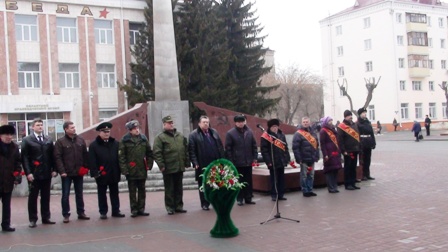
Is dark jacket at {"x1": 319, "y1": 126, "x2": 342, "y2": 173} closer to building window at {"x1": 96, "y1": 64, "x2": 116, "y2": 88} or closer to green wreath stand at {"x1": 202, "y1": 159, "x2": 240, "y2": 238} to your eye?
green wreath stand at {"x1": 202, "y1": 159, "x2": 240, "y2": 238}

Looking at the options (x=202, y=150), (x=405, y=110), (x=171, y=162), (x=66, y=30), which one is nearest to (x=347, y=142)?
(x=202, y=150)

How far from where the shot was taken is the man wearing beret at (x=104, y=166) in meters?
9.23

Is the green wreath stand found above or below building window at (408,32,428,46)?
below

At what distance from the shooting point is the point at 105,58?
123ft

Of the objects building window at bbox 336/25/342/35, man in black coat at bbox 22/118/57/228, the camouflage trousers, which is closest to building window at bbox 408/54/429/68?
building window at bbox 336/25/342/35

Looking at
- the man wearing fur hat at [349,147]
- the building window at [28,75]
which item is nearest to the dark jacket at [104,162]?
the man wearing fur hat at [349,147]

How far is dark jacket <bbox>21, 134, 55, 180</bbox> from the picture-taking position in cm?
864

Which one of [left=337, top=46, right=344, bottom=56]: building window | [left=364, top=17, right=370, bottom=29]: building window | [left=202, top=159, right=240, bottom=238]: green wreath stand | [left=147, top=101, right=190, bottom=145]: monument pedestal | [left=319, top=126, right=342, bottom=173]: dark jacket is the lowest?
[left=202, top=159, right=240, bottom=238]: green wreath stand

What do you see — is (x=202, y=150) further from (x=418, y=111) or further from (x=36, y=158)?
(x=418, y=111)

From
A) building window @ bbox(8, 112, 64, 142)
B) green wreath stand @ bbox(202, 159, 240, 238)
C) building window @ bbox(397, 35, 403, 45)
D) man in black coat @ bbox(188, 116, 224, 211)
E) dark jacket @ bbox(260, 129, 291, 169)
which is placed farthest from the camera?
building window @ bbox(397, 35, 403, 45)

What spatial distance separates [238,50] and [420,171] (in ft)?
76.1

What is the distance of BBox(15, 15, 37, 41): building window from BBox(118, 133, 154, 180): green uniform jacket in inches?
1122

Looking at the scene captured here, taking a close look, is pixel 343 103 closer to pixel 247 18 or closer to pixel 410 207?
pixel 247 18

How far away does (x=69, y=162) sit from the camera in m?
9.07
